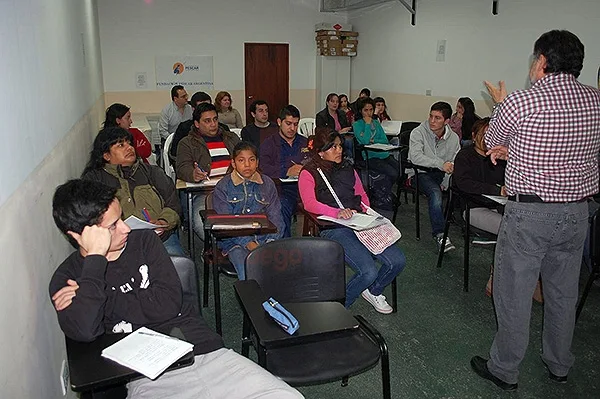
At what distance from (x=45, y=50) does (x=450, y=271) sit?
→ 3115mm

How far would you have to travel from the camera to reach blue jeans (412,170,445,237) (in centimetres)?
432

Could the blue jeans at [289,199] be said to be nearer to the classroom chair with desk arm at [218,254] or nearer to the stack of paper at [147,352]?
the classroom chair with desk arm at [218,254]

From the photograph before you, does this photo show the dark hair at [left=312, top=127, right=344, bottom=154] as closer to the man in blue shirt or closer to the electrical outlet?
the man in blue shirt

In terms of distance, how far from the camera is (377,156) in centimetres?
559

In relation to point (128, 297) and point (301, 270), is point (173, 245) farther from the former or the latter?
point (128, 297)

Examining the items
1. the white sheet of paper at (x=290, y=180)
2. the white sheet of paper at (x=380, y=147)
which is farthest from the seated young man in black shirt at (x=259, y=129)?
the white sheet of paper at (x=290, y=180)

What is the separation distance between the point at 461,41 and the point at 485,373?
5.62 m

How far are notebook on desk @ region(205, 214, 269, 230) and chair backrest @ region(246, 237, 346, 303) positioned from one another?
0.49 m

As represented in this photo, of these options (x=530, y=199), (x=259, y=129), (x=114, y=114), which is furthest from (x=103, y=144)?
(x=530, y=199)

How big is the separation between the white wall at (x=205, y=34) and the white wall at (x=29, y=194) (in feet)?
21.6

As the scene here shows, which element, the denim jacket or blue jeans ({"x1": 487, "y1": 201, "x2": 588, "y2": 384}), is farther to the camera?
the denim jacket

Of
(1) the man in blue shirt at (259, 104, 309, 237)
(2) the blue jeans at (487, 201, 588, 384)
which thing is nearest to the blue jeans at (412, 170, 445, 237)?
(1) the man in blue shirt at (259, 104, 309, 237)

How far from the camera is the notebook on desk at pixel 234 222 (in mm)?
2646

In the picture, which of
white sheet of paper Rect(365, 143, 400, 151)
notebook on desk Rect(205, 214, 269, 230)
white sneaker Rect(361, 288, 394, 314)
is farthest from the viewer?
white sheet of paper Rect(365, 143, 400, 151)
